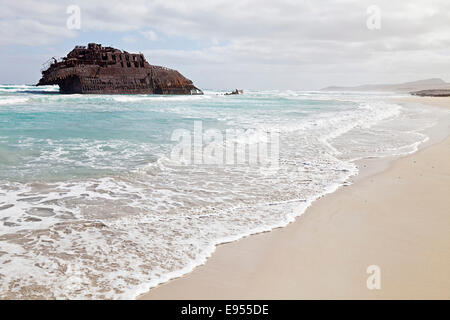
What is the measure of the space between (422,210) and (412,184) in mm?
1483

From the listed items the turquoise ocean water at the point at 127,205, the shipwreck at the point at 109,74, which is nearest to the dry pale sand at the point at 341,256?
the turquoise ocean water at the point at 127,205

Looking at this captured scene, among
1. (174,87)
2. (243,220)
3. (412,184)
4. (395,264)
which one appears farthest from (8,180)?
(174,87)

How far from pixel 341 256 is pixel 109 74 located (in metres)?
41.9

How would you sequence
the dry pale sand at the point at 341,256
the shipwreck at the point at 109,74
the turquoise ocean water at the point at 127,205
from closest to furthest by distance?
the dry pale sand at the point at 341,256 < the turquoise ocean water at the point at 127,205 < the shipwreck at the point at 109,74

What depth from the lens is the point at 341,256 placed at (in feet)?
10.9

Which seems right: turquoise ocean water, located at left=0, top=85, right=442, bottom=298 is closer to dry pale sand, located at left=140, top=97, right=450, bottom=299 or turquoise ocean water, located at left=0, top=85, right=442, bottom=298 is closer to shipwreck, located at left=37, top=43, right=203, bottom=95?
dry pale sand, located at left=140, top=97, right=450, bottom=299

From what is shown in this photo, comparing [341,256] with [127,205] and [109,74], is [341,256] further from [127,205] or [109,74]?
[109,74]

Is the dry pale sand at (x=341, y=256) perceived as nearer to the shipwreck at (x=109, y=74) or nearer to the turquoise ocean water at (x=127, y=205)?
the turquoise ocean water at (x=127, y=205)

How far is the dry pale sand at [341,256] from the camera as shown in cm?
273

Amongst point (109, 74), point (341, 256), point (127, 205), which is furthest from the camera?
point (109, 74)

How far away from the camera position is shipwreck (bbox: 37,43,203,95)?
38.5 meters

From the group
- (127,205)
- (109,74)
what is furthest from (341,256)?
(109,74)

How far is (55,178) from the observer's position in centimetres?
590

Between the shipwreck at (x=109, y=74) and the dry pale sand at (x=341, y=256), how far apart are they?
3893 cm
